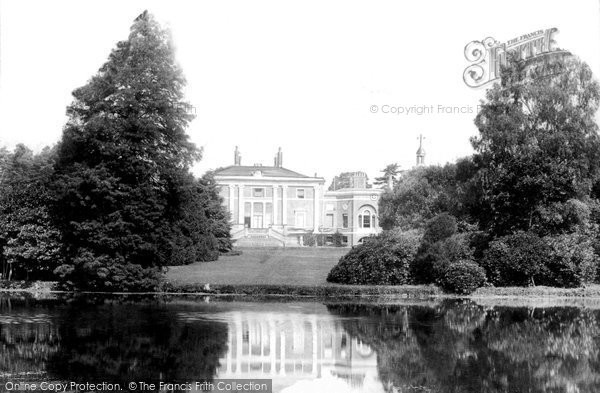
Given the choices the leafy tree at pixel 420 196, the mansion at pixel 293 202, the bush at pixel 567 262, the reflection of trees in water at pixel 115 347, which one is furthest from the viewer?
the mansion at pixel 293 202

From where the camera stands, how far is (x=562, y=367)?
503 inches

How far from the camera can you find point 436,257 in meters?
29.6

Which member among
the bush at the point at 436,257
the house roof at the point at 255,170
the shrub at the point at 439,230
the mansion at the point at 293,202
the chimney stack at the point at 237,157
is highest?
the chimney stack at the point at 237,157

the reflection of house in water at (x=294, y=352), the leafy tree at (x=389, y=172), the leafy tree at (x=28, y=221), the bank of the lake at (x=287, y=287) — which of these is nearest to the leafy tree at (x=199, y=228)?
the bank of the lake at (x=287, y=287)

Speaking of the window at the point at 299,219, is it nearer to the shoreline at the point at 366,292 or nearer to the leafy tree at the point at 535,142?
the leafy tree at the point at 535,142

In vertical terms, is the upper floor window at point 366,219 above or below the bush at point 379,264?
above

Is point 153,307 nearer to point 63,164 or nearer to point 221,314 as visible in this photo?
point 221,314

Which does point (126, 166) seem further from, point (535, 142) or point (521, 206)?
point (535, 142)

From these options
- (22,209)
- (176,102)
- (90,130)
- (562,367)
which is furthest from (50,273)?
(562,367)

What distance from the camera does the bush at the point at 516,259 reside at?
29.3 m

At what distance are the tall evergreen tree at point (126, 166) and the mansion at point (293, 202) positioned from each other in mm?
38192

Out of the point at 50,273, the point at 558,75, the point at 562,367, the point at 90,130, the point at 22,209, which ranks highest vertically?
the point at 558,75

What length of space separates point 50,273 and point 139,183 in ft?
22.1

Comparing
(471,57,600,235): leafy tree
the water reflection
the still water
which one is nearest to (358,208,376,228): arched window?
(471,57,600,235): leafy tree
